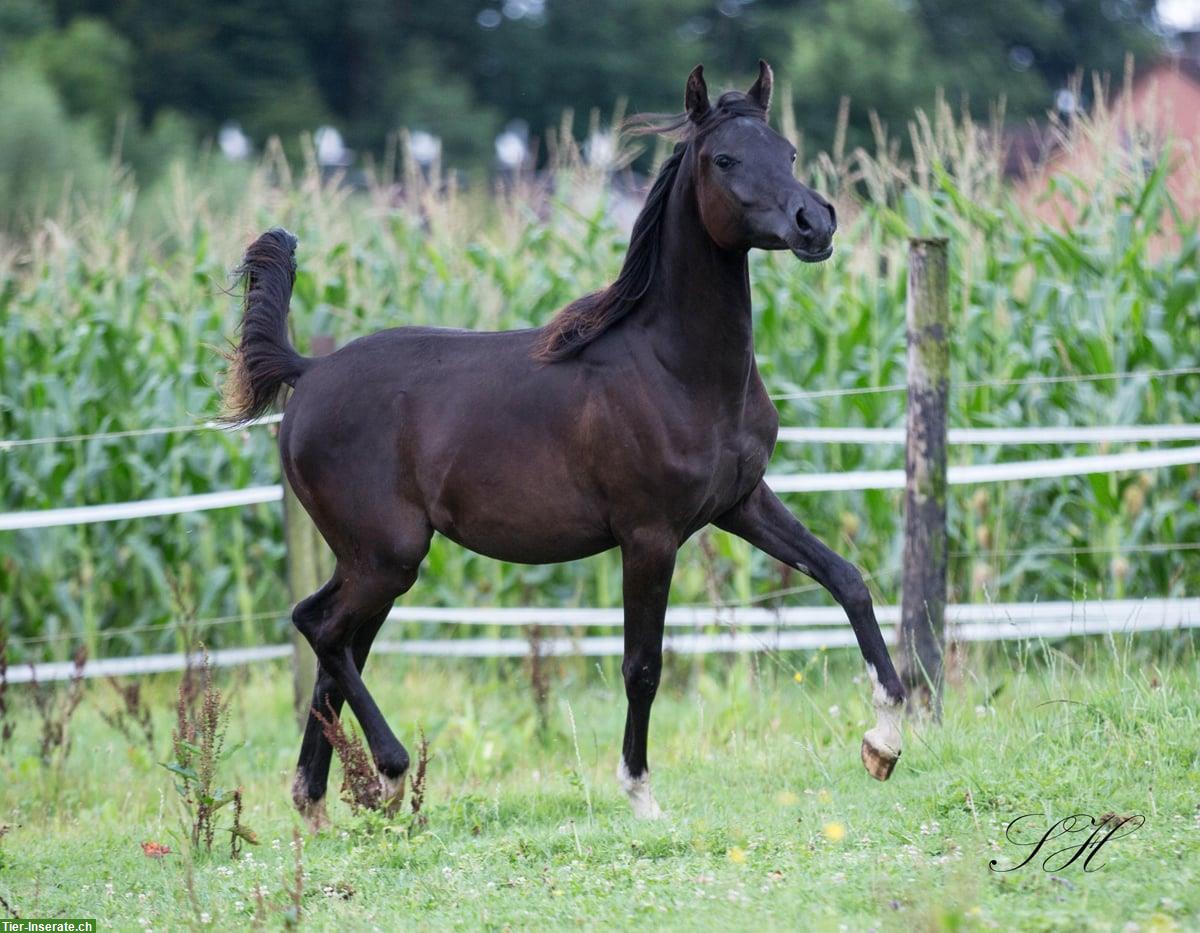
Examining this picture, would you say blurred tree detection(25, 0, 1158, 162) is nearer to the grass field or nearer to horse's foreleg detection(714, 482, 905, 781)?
the grass field

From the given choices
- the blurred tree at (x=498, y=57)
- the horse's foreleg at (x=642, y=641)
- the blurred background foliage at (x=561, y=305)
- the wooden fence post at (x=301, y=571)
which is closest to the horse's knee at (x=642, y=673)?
the horse's foreleg at (x=642, y=641)

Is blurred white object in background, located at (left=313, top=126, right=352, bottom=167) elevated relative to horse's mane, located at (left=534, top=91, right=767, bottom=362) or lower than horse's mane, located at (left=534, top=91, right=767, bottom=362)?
elevated

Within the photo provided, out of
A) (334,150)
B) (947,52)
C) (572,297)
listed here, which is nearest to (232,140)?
(334,150)

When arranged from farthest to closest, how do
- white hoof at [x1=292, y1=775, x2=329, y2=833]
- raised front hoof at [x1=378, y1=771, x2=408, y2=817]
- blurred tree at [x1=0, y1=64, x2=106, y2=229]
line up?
blurred tree at [x1=0, y1=64, x2=106, y2=229], white hoof at [x1=292, y1=775, x2=329, y2=833], raised front hoof at [x1=378, y1=771, x2=408, y2=817]

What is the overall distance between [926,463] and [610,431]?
6.35ft

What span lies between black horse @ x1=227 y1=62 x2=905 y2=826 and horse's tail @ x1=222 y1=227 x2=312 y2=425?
0.01 m

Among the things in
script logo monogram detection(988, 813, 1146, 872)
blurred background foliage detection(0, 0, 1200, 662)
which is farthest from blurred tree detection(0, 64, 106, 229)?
script logo monogram detection(988, 813, 1146, 872)

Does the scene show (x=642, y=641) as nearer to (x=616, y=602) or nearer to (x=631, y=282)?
(x=631, y=282)

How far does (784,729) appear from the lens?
21.1 feet

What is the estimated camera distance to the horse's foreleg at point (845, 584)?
4703 mm

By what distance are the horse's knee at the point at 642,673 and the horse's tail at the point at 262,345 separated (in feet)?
5.67

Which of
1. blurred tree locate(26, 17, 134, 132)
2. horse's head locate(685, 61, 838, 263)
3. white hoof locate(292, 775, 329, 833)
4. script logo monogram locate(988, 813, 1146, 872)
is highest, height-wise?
blurred tree locate(26, 17, 134, 132)

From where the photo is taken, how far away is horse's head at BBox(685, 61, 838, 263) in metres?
4.32

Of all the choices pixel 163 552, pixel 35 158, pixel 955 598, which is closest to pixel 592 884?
pixel 955 598
